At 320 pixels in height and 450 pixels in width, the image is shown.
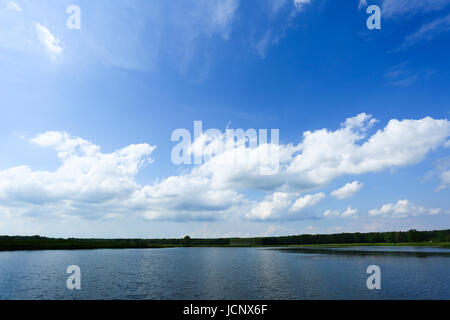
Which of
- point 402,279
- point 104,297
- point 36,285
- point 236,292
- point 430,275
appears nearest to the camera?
point 104,297

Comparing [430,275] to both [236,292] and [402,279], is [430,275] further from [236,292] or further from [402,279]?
[236,292]

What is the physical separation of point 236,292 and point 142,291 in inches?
703

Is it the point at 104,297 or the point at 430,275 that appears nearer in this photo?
the point at 104,297

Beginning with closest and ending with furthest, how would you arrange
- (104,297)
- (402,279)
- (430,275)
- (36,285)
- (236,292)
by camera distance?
(104,297)
(236,292)
(36,285)
(402,279)
(430,275)

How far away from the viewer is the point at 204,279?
62250mm
